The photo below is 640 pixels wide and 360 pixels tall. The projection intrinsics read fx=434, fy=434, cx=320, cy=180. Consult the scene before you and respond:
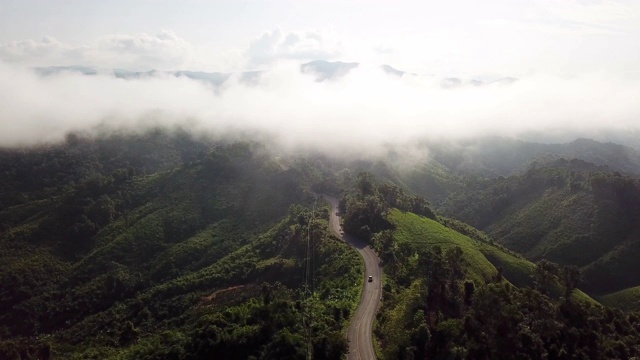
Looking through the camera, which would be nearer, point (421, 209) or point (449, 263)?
point (449, 263)

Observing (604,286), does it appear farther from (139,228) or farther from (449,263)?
(139,228)

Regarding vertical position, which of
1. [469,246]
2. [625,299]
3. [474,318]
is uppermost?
[474,318]

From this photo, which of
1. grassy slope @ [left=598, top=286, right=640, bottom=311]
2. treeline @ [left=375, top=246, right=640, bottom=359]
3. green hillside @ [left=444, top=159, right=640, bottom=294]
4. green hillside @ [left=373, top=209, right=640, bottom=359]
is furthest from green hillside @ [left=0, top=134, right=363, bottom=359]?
green hillside @ [left=444, top=159, right=640, bottom=294]

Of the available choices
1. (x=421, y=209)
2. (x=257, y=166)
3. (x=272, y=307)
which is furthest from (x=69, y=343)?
(x=421, y=209)

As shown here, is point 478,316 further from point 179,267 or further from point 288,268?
point 179,267

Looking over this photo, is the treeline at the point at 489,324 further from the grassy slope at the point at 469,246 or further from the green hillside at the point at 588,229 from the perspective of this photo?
the green hillside at the point at 588,229

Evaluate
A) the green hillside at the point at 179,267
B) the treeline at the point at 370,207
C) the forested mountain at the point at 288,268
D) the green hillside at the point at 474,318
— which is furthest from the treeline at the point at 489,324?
the treeline at the point at 370,207

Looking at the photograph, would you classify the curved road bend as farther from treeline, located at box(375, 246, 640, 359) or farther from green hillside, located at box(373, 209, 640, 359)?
treeline, located at box(375, 246, 640, 359)

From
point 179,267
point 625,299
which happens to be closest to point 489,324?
point 625,299
